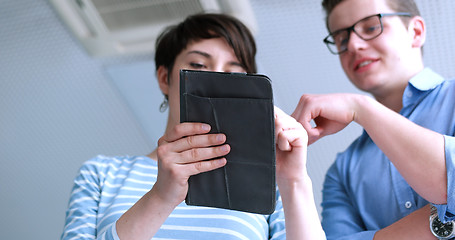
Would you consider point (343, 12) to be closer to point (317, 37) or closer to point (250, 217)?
point (317, 37)

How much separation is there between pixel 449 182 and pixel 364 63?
503 millimetres

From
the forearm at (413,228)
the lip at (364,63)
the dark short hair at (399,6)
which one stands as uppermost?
the dark short hair at (399,6)

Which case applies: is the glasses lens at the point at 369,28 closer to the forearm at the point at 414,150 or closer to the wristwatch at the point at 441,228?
the forearm at the point at 414,150

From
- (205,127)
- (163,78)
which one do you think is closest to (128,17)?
(163,78)

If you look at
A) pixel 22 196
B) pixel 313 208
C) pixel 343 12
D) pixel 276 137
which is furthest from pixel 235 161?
pixel 22 196

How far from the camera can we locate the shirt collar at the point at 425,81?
1.24m

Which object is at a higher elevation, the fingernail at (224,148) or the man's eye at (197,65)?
the man's eye at (197,65)

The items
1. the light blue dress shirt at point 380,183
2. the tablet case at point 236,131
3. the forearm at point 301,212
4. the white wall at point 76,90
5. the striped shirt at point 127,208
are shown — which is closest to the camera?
the tablet case at point 236,131

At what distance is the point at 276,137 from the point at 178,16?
0.90 meters

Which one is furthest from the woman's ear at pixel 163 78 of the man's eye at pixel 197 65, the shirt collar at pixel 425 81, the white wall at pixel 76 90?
the shirt collar at pixel 425 81

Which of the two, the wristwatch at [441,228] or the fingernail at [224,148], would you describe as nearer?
the fingernail at [224,148]

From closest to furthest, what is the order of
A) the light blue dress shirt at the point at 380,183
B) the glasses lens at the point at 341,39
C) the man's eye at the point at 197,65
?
the light blue dress shirt at the point at 380,183 < the man's eye at the point at 197,65 < the glasses lens at the point at 341,39

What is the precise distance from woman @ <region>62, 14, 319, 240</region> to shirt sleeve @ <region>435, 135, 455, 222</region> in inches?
13.0

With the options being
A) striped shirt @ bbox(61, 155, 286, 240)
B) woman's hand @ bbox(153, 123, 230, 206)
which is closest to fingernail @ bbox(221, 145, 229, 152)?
woman's hand @ bbox(153, 123, 230, 206)
